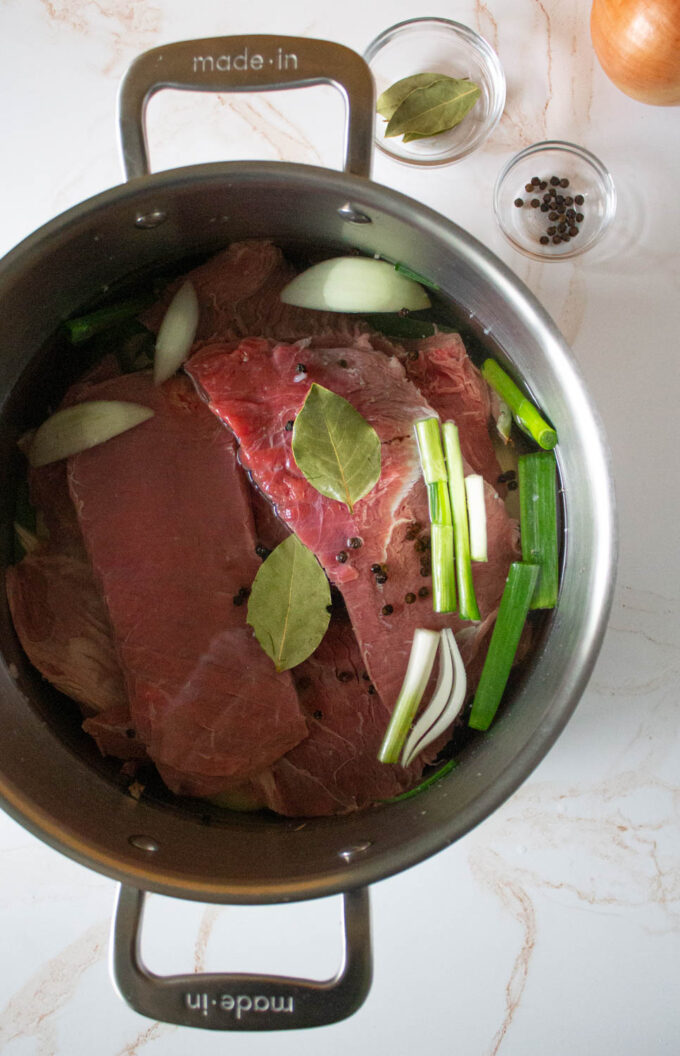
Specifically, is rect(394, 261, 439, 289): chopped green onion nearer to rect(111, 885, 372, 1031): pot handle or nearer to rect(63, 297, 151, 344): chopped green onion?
rect(63, 297, 151, 344): chopped green onion

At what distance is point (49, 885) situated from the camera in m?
1.41

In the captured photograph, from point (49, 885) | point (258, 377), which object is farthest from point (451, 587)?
point (49, 885)

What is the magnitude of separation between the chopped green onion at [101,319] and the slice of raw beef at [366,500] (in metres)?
0.17

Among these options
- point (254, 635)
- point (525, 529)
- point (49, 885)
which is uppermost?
point (525, 529)

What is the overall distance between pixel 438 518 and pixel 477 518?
58 millimetres

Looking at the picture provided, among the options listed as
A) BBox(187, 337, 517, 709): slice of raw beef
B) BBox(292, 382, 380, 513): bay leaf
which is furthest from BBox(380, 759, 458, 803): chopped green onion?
BBox(292, 382, 380, 513): bay leaf

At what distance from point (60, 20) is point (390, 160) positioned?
0.64m

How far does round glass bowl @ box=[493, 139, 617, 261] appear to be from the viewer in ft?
4.50

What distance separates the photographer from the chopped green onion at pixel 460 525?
3.85 feet

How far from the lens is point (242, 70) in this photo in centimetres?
101

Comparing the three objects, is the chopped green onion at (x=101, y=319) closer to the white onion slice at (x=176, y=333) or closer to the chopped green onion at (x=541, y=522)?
the white onion slice at (x=176, y=333)

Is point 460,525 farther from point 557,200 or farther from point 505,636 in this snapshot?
point 557,200

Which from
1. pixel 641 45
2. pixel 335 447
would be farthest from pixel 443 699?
pixel 641 45

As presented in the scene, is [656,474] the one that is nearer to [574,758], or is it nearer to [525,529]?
[525,529]
